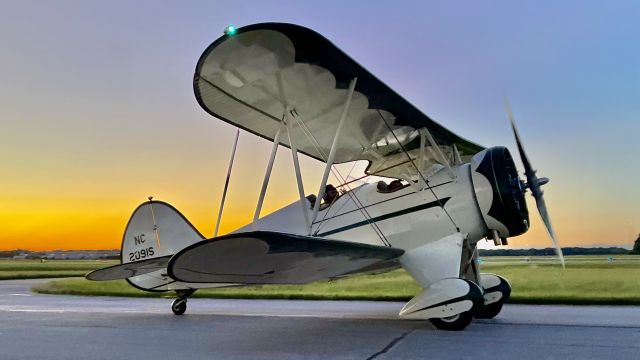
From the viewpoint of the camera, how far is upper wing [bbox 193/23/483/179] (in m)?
5.78

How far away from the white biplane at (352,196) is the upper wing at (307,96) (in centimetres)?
2

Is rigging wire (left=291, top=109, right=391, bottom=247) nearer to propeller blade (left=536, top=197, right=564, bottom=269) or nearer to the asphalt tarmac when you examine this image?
the asphalt tarmac

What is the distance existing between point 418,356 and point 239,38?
390cm

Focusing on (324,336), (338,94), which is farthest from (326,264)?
(338,94)

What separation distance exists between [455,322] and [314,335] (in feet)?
6.06

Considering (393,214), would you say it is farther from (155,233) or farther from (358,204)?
(155,233)

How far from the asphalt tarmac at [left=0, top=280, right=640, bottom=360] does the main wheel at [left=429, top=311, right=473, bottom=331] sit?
0.37 feet

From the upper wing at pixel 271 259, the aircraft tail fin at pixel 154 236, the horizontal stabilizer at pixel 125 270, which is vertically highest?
the aircraft tail fin at pixel 154 236

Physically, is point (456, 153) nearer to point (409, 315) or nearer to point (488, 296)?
point (488, 296)

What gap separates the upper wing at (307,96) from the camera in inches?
227

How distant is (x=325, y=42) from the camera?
19.0 feet

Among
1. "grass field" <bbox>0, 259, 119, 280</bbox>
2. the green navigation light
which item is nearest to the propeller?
the green navigation light

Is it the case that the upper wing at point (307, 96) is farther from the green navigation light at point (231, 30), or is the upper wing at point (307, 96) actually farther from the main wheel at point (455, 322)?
the main wheel at point (455, 322)

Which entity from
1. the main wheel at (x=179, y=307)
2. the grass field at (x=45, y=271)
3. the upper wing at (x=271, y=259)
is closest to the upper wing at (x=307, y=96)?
the upper wing at (x=271, y=259)
